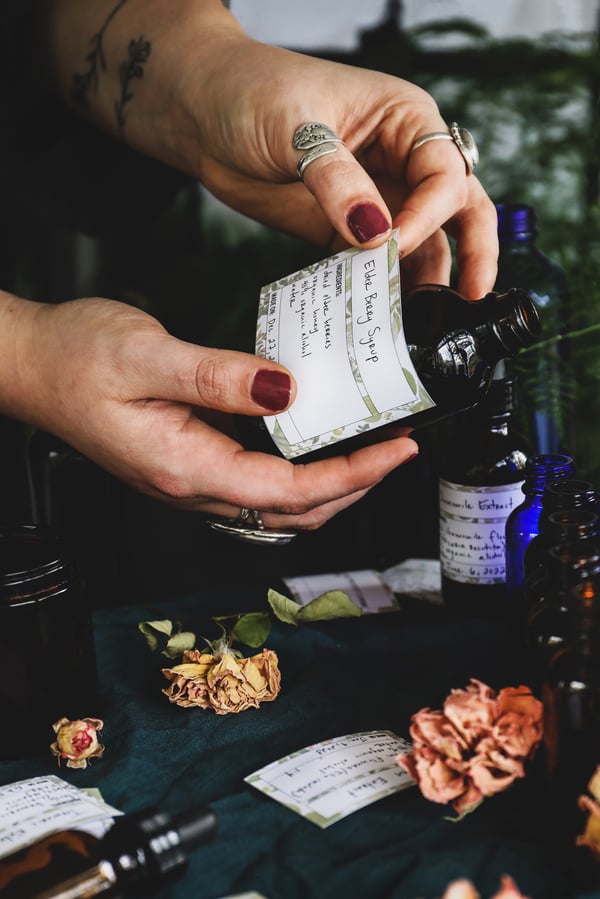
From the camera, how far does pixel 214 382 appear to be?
0.74m

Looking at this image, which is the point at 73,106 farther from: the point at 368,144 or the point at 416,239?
the point at 416,239

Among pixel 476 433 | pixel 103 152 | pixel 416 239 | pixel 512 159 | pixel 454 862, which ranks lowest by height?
pixel 454 862

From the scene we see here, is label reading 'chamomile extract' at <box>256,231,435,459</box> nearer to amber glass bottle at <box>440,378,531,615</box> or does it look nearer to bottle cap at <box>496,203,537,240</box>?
amber glass bottle at <box>440,378,531,615</box>

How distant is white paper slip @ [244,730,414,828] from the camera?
626mm

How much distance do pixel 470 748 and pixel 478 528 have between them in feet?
1.06

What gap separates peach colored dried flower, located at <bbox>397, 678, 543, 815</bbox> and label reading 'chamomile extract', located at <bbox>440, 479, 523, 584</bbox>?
0.29 metres

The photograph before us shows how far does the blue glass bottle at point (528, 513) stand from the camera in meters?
0.78

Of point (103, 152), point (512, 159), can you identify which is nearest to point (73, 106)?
point (103, 152)

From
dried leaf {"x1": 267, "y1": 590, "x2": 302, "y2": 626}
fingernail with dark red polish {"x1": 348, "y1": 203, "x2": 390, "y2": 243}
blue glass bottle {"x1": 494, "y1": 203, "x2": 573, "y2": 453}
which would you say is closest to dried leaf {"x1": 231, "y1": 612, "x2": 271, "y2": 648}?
dried leaf {"x1": 267, "y1": 590, "x2": 302, "y2": 626}

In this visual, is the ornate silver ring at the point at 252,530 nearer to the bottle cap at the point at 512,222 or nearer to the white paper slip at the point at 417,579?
the white paper slip at the point at 417,579

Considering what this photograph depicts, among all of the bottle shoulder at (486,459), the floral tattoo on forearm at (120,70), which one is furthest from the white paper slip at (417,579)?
the floral tattoo on forearm at (120,70)

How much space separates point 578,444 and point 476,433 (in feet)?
2.36

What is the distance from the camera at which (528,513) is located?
2.71 feet

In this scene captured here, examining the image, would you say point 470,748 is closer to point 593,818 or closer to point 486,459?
point 593,818
